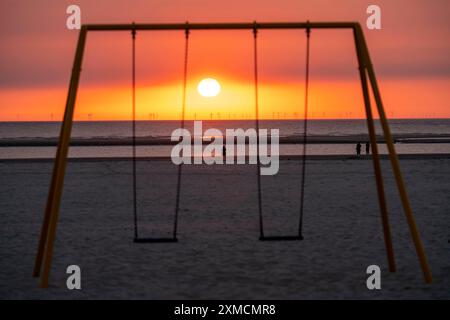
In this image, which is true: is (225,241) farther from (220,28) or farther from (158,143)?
(158,143)

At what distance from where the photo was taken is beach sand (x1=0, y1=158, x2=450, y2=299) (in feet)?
24.9

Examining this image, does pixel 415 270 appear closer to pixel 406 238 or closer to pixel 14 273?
pixel 406 238

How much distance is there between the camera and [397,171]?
789 centimetres

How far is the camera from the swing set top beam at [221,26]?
806 centimetres

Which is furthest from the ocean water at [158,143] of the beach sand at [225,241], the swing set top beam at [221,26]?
the swing set top beam at [221,26]

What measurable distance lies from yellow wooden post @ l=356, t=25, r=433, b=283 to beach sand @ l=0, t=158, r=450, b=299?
260 mm

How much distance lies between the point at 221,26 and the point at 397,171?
2511 millimetres

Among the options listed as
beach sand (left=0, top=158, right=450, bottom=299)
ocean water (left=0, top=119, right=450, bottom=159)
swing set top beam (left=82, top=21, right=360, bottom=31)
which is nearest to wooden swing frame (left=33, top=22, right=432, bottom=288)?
swing set top beam (left=82, top=21, right=360, bottom=31)

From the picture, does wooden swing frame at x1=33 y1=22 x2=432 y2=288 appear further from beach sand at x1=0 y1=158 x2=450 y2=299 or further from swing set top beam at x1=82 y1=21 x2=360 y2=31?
beach sand at x1=0 y1=158 x2=450 y2=299

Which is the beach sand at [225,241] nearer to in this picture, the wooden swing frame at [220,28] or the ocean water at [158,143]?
the wooden swing frame at [220,28]

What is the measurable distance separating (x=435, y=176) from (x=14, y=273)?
1676 cm

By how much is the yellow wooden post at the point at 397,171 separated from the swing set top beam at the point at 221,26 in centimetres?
32
